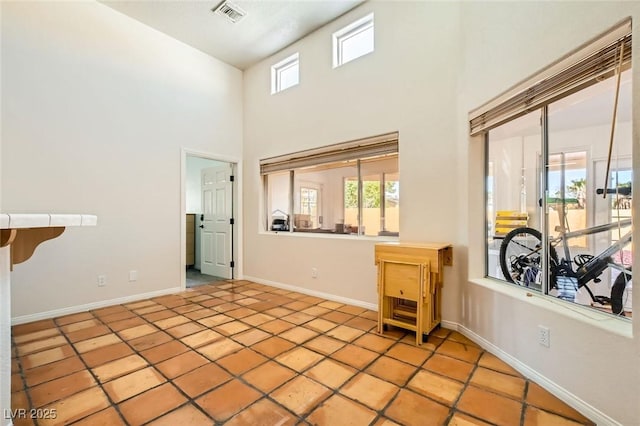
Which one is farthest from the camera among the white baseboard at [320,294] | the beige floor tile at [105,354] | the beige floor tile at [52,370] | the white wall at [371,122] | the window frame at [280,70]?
the window frame at [280,70]

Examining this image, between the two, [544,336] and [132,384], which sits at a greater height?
[544,336]

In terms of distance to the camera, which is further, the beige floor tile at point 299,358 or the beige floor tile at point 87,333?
the beige floor tile at point 87,333

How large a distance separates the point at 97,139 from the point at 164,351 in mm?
2629

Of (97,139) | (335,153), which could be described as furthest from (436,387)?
(97,139)

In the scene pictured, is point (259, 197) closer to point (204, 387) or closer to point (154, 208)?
Answer: point (154, 208)

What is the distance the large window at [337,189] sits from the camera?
11.0ft

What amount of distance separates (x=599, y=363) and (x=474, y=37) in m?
2.47

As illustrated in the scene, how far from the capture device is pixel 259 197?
4.59 meters

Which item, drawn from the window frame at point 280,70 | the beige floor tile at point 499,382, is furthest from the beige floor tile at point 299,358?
the window frame at point 280,70

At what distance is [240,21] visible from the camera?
361cm

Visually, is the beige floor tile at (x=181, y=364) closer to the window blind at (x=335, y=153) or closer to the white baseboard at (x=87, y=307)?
the white baseboard at (x=87, y=307)

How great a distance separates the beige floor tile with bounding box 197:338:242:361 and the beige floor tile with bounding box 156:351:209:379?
6 centimetres

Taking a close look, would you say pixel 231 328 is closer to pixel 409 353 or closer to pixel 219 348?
pixel 219 348

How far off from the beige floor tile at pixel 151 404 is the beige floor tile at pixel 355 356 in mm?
1076
